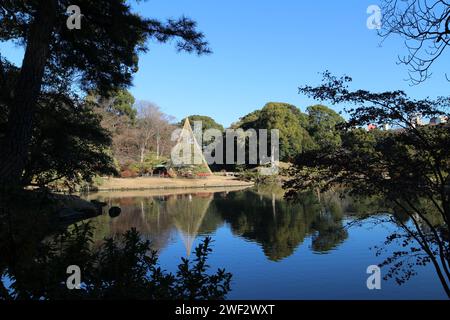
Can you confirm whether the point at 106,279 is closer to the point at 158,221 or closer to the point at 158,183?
the point at 158,221

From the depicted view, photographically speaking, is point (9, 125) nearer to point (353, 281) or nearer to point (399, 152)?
point (399, 152)

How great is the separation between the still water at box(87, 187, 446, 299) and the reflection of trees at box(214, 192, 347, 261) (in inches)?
1.0

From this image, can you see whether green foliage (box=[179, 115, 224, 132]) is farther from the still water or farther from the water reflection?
the still water

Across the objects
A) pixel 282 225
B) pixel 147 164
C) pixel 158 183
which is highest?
pixel 147 164

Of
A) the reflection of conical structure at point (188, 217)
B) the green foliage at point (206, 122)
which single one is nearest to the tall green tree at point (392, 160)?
the reflection of conical structure at point (188, 217)

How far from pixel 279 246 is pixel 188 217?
21.9ft

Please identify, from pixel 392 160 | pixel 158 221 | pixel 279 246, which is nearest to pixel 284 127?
pixel 158 221

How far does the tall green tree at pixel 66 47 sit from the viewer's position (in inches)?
187

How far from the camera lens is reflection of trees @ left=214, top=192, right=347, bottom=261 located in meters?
10.7

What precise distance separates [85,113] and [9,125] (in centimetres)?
448

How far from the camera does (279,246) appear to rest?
10.6m

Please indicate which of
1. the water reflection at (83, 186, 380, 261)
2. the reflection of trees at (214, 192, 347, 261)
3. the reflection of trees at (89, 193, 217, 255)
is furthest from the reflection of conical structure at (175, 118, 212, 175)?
the reflection of trees at (214, 192, 347, 261)

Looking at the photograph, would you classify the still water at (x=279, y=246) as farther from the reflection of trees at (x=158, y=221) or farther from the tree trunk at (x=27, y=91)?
the tree trunk at (x=27, y=91)
